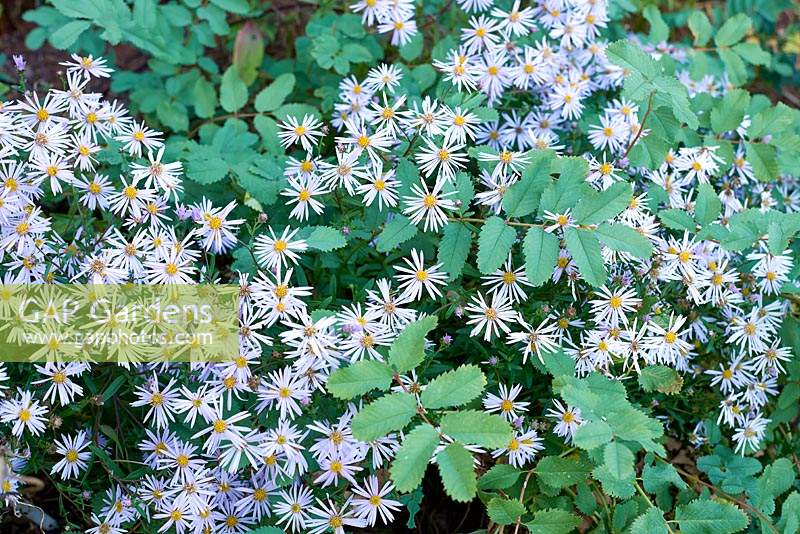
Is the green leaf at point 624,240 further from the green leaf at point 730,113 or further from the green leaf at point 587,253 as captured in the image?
the green leaf at point 730,113

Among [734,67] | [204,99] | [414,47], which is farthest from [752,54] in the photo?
[204,99]

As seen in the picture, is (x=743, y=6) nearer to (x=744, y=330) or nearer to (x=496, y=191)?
(x=744, y=330)

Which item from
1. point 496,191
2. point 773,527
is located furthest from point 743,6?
point 773,527

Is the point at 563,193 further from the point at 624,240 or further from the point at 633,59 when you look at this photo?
the point at 633,59

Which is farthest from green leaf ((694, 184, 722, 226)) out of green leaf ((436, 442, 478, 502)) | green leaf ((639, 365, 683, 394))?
green leaf ((436, 442, 478, 502))

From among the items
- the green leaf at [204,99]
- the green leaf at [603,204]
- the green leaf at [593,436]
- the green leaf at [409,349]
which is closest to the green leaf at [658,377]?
the green leaf at [593,436]
